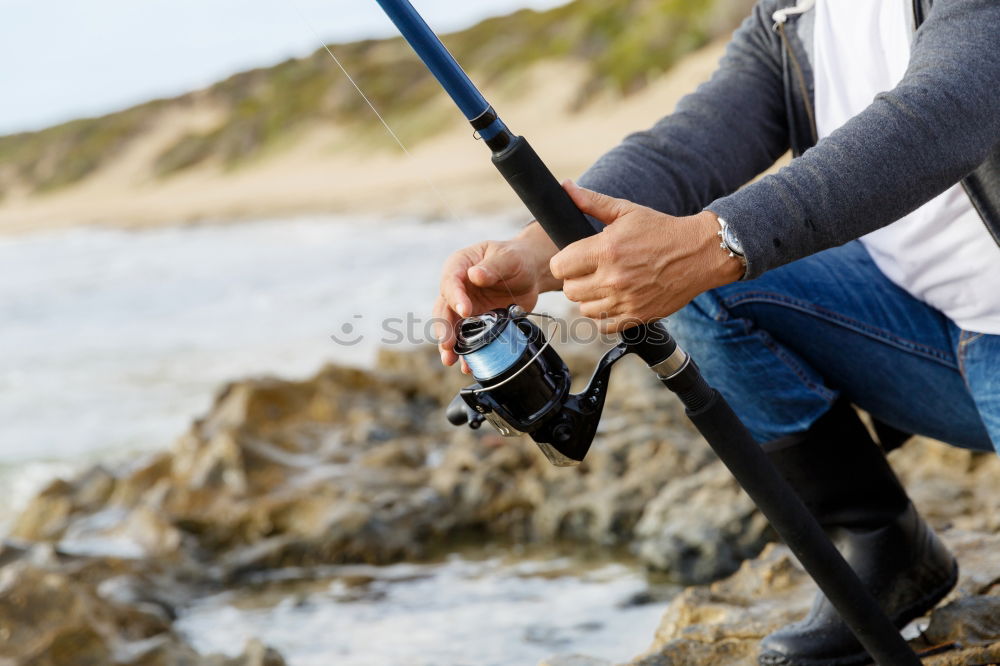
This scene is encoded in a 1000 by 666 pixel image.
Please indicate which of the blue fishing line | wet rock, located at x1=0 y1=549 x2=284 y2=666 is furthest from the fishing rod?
wet rock, located at x1=0 y1=549 x2=284 y2=666

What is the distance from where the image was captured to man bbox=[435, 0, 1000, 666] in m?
1.61

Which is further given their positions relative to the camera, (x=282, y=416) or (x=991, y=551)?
(x=282, y=416)

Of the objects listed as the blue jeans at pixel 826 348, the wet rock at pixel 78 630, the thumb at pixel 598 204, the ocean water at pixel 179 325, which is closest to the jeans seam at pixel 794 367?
the blue jeans at pixel 826 348

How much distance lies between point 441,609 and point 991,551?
1.53 m

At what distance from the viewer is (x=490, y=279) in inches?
63.6

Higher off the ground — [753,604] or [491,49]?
[753,604]

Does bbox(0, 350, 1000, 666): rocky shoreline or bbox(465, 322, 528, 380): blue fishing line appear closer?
bbox(465, 322, 528, 380): blue fishing line

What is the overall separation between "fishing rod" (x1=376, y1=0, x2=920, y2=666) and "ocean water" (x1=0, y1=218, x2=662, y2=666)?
1.07 metres

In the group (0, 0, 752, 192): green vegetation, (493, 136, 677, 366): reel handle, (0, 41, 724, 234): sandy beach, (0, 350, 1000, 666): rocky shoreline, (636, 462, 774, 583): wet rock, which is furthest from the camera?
(0, 0, 752, 192): green vegetation

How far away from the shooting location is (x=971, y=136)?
131 cm

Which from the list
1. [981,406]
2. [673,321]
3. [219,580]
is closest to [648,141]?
[673,321]

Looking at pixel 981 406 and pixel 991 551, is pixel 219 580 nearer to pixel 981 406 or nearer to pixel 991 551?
pixel 991 551

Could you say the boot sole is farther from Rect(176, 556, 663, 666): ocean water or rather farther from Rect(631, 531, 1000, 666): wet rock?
Rect(176, 556, 663, 666): ocean water

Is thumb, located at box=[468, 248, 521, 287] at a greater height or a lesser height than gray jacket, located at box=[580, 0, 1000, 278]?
greater
